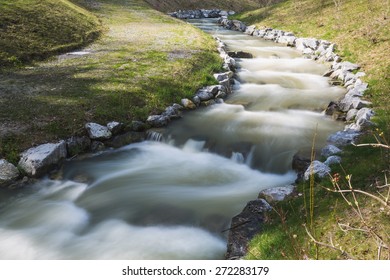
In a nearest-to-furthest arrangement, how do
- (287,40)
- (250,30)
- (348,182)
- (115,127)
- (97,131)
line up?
1. (348,182)
2. (97,131)
3. (115,127)
4. (287,40)
5. (250,30)

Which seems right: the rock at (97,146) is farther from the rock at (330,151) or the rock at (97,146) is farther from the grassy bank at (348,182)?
the rock at (330,151)

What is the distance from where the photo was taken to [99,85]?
17734 mm

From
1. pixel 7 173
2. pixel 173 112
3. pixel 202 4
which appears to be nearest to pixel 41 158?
pixel 7 173

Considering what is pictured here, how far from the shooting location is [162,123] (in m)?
15.9

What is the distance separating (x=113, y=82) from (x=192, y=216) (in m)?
10.5

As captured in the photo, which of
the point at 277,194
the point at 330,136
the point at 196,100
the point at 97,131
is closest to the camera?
the point at 277,194

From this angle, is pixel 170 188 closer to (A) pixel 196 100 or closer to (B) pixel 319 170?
(B) pixel 319 170

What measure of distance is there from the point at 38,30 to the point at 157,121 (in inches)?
586

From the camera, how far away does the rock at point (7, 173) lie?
440 inches

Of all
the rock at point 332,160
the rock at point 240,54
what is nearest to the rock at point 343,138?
the rock at point 332,160

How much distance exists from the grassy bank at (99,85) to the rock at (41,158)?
0.41 m

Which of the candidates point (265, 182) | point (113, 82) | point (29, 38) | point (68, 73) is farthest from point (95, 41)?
point (265, 182)

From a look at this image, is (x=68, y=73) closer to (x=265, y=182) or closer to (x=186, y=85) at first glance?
(x=186, y=85)

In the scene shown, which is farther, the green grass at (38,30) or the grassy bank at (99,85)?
the green grass at (38,30)
